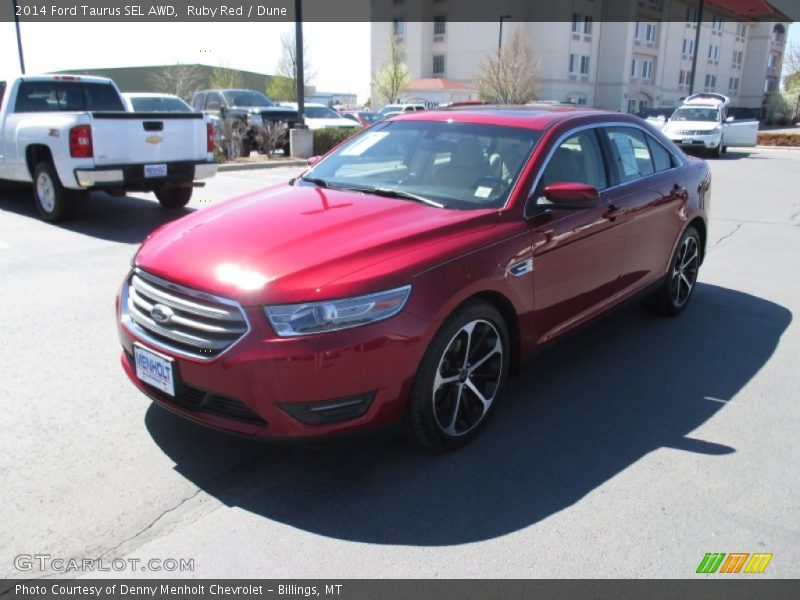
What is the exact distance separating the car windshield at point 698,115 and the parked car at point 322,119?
457 inches

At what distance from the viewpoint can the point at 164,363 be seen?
3170 mm

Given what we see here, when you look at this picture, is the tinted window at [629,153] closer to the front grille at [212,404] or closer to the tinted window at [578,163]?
the tinted window at [578,163]

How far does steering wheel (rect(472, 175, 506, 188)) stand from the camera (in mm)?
4016

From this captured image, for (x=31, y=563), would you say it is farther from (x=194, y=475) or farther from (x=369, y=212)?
(x=369, y=212)

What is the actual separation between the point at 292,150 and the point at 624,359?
52.2 feet

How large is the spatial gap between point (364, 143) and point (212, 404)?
2392mm

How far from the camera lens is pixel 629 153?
16.6 ft

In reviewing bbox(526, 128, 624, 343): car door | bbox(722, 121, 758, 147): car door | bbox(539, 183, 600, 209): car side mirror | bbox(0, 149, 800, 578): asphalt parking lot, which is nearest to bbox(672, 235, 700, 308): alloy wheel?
bbox(0, 149, 800, 578): asphalt parking lot

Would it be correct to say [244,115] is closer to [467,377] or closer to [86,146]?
[86,146]

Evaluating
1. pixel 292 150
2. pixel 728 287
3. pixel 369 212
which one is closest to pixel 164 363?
pixel 369 212

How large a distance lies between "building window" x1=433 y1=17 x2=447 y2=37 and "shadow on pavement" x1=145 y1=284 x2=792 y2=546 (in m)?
67.5

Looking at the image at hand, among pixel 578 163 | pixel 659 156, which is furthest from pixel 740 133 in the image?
pixel 578 163

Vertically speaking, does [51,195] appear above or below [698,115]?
below
